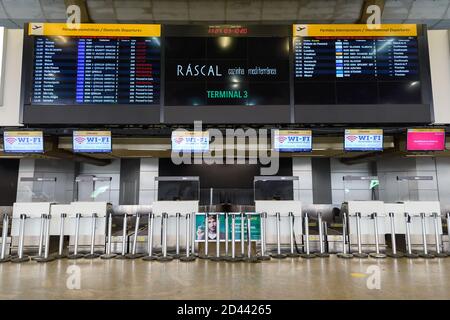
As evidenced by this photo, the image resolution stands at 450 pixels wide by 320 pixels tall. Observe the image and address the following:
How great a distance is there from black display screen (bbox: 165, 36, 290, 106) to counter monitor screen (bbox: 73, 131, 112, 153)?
0.98 m

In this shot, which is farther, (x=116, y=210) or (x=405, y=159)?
(x=405, y=159)

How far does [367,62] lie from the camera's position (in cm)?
414

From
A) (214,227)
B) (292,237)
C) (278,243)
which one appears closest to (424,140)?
(292,237)

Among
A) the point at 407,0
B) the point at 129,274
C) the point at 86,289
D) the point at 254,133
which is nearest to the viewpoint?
the point at 86,289

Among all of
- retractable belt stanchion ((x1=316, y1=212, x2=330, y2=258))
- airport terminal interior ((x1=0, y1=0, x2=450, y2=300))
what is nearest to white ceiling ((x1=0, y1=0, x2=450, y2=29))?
airport terminal interior ((x1=0, y1=0, x2=450, y2=300))

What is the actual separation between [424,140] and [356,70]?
1350mm

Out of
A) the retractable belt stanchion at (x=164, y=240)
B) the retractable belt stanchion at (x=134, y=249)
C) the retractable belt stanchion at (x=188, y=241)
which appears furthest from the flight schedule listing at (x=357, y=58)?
the retractable belt stanchion at (x=134, y=249)

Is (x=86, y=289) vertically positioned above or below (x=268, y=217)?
below

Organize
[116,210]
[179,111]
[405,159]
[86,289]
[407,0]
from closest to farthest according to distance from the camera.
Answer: [86,289], [179,111], [407,0], [116,210], [405,159]

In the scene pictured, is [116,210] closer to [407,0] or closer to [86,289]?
[86,289]

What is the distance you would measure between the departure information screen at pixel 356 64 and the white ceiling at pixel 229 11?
123 inches

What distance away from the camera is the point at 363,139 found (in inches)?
167

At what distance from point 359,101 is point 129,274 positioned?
337cm
